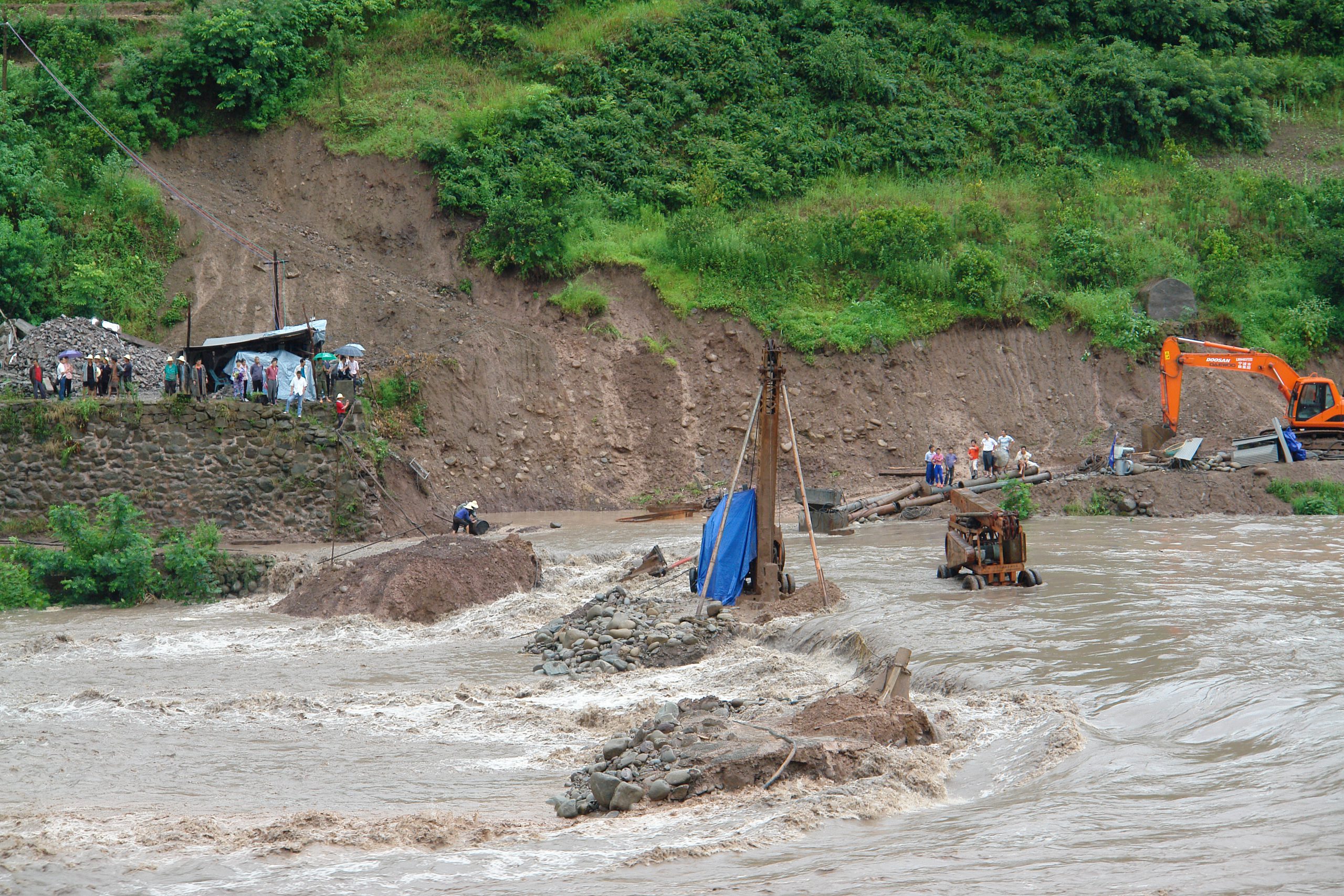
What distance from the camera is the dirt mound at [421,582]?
16.9m

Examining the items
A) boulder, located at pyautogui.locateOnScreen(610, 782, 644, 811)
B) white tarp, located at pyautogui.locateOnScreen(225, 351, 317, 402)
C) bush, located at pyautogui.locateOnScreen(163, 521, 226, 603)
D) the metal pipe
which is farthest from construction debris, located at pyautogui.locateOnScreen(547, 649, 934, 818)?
white tarp, located at pyautogui.locateOnScreen(225, 351, 317, 402)

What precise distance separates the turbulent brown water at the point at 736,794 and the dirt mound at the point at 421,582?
1.47 feet

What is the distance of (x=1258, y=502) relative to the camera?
76.6 ft

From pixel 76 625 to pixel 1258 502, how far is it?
22.1 metres

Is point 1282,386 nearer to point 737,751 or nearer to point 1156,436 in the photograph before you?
point 1156,436

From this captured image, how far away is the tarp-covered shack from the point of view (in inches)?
974

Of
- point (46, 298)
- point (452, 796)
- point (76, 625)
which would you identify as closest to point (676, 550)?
point (76, 625)

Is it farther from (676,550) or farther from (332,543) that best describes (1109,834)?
(332,543)

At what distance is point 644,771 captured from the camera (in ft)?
27.7

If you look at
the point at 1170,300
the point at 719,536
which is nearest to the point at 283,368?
the point at 719,536

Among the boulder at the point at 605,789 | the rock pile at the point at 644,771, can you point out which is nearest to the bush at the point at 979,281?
the rock pile at the point at 644,771

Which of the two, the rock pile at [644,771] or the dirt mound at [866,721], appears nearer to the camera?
the rock pile at [644,771]

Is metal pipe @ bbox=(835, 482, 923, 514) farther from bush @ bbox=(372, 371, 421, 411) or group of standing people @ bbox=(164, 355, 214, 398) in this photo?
group of standing people @ bbox=(164, 355, 214, 398)

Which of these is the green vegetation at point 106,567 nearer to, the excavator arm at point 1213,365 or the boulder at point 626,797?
the boulder at point 626,797
